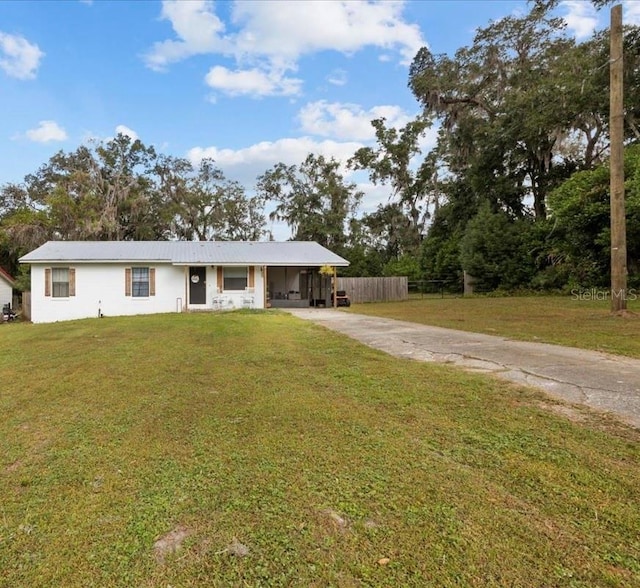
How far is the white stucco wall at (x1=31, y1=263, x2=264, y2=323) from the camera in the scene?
16.5 meters

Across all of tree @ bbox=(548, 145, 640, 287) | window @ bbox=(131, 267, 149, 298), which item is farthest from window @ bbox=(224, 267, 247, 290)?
tree @ bbox=(548, 145, 640, 287)

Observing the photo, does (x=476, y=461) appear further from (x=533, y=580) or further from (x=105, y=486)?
(x=105, y=486)

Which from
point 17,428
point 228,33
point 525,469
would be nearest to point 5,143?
point 228,33

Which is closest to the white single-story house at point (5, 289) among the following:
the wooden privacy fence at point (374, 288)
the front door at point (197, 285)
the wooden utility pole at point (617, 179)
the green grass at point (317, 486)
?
the front door at point (197, 285)

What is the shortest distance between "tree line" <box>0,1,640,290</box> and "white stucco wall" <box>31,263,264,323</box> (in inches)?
466

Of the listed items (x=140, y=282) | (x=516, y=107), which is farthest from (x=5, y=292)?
(x=516, y=107)

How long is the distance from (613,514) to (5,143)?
26.4 meters

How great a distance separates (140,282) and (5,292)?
11.1 m

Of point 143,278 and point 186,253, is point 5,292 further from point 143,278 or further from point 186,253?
point 186,253

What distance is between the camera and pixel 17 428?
3525mm

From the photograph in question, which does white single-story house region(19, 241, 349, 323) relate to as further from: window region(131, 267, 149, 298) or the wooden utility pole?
the wooden utility pole

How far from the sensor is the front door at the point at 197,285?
57.1 ft

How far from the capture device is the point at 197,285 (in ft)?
57.3

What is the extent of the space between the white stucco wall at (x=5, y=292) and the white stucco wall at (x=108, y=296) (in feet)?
26.2
